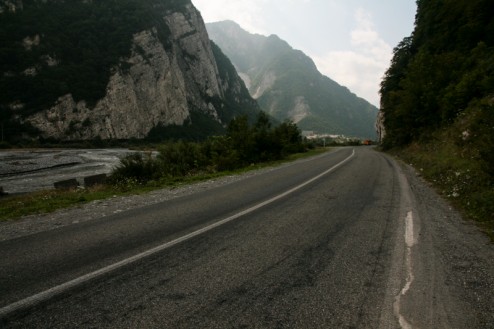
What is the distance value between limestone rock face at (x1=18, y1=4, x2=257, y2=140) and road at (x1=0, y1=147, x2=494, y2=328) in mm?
93544

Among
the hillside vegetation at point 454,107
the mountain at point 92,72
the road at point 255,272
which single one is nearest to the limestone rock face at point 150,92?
the mountain at point 92,72

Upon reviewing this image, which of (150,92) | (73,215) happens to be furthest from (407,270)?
(150,92)

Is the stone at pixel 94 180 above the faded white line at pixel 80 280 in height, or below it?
below

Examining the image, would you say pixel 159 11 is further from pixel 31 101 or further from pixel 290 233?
pixel 290 233

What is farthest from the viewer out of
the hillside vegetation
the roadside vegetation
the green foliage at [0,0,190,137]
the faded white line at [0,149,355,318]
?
the green foliage at [0,0,190,137]

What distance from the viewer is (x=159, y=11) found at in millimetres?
151500

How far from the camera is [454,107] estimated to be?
901 inches

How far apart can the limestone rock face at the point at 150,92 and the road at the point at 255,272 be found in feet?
307

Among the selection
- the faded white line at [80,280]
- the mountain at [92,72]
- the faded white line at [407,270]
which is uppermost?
the mountain at [92,72]

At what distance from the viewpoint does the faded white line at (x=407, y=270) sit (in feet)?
9.94

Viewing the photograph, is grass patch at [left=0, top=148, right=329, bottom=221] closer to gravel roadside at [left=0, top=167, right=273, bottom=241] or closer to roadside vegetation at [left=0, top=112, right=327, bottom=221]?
roadside vegetation at [left=0, top=112, right=327, bottom=221]

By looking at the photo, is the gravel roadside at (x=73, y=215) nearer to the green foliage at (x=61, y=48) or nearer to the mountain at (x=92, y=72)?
the mountain at (x=92, y=72)

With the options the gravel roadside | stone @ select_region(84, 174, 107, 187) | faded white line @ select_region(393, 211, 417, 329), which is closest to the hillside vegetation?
faded white line @ select_region(393, 211, 417, 329)

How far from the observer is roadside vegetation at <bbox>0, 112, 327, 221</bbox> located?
1071 cm
